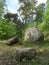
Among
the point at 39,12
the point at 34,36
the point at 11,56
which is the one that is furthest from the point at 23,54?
the point at 39,12

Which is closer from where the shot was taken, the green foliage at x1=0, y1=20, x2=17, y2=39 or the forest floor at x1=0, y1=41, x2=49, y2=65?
the forest floor at x1=0, y1=41, x2=49, y2=65

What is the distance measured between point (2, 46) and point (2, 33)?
6.20 m

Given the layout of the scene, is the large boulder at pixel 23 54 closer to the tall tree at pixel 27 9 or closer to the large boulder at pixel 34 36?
the large boulder at pixel 34 36

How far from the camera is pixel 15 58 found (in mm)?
11336

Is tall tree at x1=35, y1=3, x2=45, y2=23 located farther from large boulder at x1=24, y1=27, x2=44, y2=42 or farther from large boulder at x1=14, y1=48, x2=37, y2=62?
large boulder at x1=14, y1=48, x2=37, y2=62

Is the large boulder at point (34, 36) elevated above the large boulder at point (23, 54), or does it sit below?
below

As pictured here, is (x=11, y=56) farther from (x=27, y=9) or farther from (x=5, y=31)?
(x=27, y=9)

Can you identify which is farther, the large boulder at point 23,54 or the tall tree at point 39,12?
the tall tree at point 39,12

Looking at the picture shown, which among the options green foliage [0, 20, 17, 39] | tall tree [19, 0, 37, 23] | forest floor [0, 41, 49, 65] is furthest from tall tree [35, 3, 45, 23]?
forest floor [0, 41, 49, 65]

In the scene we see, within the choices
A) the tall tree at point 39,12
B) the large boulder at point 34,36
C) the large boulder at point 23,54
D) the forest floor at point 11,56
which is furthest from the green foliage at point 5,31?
the tall tree at point 39,12

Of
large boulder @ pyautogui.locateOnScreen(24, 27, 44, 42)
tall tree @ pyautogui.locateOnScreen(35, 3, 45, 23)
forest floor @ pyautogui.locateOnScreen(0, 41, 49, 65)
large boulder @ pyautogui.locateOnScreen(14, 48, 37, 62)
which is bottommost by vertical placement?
tall tree @ pyautogui.locateOnScreen(35, 3, 45, 23)

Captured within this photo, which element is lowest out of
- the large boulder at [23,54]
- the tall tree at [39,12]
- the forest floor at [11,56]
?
the tall tree at [39,12]

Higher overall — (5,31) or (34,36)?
(34,36)

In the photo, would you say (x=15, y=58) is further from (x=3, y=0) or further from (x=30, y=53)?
(x=3, y=0)
